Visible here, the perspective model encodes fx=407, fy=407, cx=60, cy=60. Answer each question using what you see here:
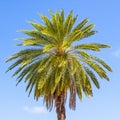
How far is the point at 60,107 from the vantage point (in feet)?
142

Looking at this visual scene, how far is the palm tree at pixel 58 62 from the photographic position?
41.9 metres

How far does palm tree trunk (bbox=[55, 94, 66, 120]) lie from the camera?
141ft

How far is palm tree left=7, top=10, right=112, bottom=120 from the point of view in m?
41.9

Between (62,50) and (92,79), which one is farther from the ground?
(62,50)

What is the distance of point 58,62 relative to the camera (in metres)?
42.1

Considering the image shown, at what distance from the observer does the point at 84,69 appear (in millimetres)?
42750

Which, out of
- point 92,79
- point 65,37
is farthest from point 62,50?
point 92,79

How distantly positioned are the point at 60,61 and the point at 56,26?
395 centimetres

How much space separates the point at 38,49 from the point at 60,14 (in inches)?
183

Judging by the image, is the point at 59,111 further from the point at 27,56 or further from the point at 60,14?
the point at 60,14

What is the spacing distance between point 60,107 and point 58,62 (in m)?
4.96

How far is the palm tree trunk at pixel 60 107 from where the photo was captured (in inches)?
1694

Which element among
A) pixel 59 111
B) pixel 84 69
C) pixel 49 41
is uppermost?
pixel 49 41

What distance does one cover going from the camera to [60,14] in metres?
44.6
